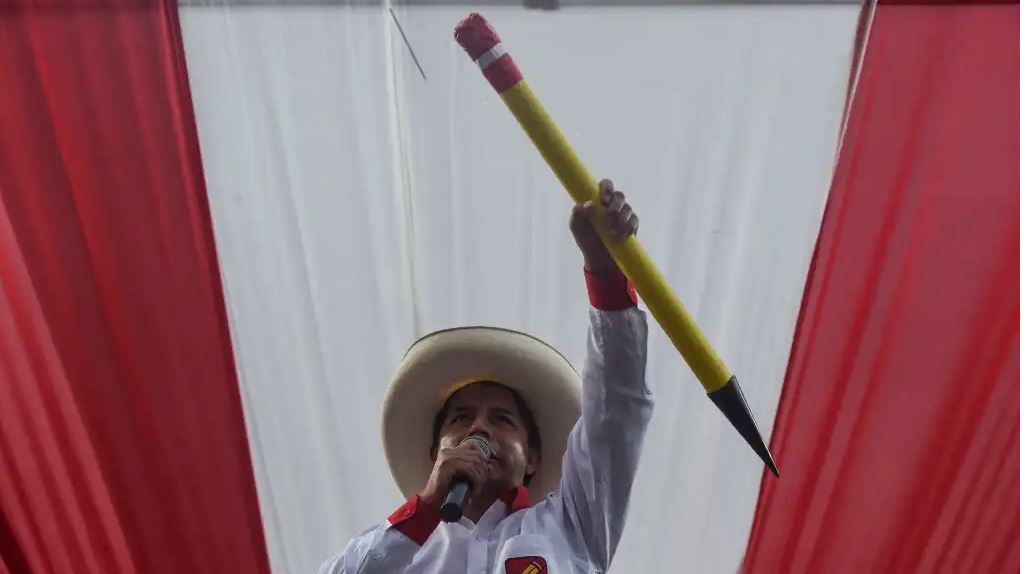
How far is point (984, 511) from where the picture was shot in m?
1.26

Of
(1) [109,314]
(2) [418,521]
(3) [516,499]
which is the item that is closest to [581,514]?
(3) [516,499]

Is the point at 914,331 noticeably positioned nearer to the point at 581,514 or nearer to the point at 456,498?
the point at 581,514

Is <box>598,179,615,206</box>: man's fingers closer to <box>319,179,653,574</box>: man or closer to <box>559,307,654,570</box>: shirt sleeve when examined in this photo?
<box>319,179,653,574</box>: man

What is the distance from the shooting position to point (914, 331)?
4.08 ft

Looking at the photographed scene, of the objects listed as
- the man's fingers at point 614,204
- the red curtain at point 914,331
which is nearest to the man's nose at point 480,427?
the man's fingers at point 614,204

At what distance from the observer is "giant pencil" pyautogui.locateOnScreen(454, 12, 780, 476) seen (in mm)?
858

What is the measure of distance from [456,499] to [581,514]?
24 cm

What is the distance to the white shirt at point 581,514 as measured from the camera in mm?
960

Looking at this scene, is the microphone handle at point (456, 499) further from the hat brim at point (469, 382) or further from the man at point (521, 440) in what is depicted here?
the hat brim at point (469, 382)

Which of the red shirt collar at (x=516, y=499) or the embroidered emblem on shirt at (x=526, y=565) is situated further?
the red shirt collar at (x=516, y=499)

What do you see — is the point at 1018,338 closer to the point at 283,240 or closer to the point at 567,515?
the point at 567,515

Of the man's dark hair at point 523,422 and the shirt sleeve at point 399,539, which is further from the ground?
the man's dark hair at point 523,422

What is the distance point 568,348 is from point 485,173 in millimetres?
325

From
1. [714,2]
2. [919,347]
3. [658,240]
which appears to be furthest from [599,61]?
[919,347]
